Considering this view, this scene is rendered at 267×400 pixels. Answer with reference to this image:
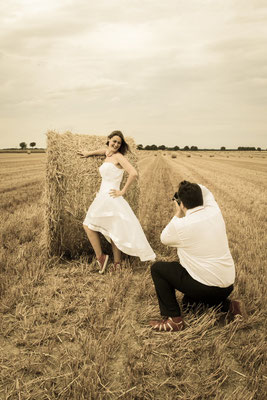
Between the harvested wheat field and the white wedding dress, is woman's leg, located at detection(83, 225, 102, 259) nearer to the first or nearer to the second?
the white wedding dress

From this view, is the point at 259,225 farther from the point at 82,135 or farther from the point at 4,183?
the point at 4,183

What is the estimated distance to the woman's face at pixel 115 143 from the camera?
4.70 m

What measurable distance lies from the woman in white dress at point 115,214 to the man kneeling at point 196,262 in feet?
4.28

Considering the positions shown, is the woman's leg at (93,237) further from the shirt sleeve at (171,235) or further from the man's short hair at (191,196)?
the man's short hair at (191,196)

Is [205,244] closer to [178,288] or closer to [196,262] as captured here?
[196,262]

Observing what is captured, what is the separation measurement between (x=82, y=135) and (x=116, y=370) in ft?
12.6

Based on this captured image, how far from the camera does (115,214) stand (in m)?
4.64

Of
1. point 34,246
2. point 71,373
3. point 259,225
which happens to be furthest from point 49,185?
point 259,225

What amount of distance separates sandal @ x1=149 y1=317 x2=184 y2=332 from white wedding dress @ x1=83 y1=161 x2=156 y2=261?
1.48 m

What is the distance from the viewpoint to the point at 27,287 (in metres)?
4.04

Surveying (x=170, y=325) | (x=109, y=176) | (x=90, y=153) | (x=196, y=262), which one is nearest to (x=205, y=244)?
(x=196, y=262)

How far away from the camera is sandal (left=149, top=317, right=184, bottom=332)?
319 centimetres

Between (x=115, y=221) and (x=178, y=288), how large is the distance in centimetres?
165

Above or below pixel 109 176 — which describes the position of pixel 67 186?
below
